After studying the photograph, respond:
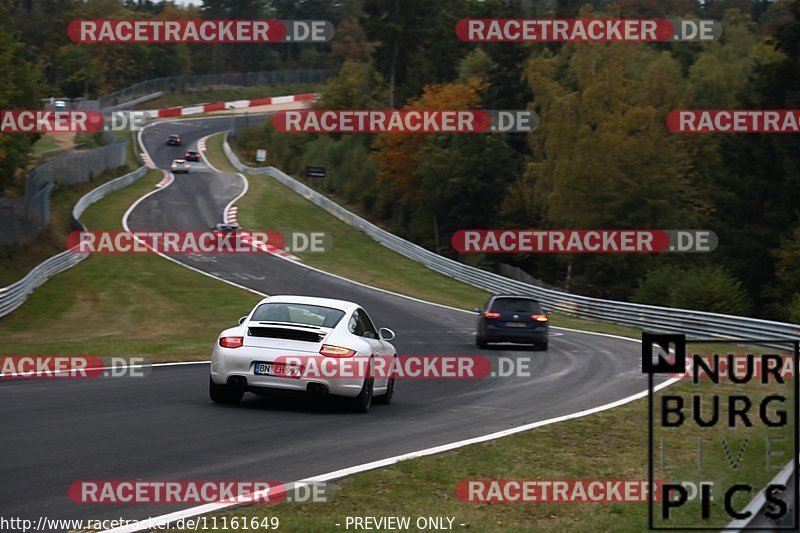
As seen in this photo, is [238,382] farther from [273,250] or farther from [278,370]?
[273,250]

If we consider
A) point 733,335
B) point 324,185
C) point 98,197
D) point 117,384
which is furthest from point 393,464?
point 324,185

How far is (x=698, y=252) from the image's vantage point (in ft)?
181

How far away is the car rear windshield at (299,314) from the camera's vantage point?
43.3 feet

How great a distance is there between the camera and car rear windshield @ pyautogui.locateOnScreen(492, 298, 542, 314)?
26234 mm

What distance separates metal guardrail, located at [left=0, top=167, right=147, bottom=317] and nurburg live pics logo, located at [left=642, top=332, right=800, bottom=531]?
80.1 ft

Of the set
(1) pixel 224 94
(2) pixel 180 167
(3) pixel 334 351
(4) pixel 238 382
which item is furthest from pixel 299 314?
(1) pixel 224 94

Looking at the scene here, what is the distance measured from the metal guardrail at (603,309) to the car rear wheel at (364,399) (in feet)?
55.8

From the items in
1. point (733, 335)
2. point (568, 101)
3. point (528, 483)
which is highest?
point (568, 101)

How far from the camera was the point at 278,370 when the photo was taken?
12.4m

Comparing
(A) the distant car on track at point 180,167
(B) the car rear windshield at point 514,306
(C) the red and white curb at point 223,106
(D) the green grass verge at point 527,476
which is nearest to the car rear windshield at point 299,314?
(D) the green grass verge at point 527,476

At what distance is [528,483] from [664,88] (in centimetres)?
6043

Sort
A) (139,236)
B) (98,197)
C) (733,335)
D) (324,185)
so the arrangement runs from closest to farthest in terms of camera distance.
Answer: (733,335), (139,236), (98,197), (324,185)

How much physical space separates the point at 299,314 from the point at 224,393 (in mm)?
1312

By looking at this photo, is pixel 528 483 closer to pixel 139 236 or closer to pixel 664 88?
pixel 139 236
